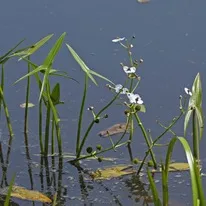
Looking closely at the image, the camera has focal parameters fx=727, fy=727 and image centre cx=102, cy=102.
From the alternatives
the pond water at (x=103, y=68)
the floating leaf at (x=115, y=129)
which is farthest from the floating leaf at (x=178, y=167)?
the floating leaf at (x=115, y=129)

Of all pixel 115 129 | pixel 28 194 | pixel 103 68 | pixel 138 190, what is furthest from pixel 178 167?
pixel 103 68

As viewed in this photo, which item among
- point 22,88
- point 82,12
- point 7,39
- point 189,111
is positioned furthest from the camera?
point 82,12

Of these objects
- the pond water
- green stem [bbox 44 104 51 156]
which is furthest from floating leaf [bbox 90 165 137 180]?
green stem [bbox 44 104 51 156]

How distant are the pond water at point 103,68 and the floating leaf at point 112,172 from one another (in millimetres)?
22

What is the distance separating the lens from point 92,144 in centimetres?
230

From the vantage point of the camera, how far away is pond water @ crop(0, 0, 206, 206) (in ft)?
6.81

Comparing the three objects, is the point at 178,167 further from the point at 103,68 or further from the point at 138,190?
the point at 103,68

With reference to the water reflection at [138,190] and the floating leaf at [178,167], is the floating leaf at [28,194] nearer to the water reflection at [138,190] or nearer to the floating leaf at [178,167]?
the water reflection at [138,190]

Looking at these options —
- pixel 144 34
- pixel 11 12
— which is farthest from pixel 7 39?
pixel 144 34

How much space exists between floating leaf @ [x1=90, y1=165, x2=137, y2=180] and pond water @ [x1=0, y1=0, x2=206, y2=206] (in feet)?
0.07

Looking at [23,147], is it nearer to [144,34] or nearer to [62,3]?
[144,34]

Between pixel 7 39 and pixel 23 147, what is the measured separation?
0.88 metres

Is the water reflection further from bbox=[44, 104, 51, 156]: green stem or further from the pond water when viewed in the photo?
bbox=[44, 104, 51, 156]: green stem

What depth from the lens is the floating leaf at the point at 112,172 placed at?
2104mm
